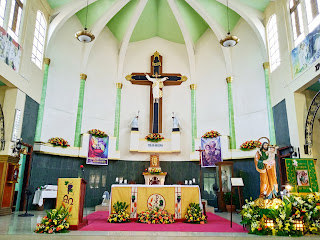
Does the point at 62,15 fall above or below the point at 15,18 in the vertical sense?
above

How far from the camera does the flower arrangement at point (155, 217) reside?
7.34m

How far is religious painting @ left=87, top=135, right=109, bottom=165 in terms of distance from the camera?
13.0 m

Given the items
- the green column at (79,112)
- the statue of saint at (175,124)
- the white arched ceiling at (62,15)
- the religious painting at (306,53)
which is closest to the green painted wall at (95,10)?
the white arched ceiling at (62,15)

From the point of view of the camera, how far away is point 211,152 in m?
13.3

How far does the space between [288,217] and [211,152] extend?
737 cm

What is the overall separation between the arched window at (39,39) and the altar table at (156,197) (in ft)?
23.5

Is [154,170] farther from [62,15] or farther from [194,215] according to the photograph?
[62,15]

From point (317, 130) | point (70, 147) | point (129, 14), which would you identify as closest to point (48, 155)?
point (70, 147)

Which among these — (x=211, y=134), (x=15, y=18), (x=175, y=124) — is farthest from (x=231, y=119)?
(x=15, y=18)

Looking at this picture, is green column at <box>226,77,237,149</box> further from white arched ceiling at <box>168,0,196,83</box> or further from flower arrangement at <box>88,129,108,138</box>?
flower arrangement at <box>88,129,108,138</box>

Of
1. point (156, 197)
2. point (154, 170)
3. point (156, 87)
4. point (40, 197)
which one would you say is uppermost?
point (156, 87)

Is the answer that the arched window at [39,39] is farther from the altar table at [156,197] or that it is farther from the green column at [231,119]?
the green column at [231,119]

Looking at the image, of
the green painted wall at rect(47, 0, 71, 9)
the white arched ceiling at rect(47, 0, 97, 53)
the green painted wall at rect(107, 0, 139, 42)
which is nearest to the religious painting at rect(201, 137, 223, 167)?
the green painted wall at rect(107, 0, 139, 42)

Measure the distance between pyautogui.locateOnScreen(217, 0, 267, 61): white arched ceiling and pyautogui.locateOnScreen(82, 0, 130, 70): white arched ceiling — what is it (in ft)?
17.1
